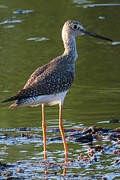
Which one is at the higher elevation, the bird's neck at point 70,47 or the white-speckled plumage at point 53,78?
the bird's neck at point 70,47

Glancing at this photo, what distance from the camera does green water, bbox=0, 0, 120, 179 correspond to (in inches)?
432

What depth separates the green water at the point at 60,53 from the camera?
36.0 feet

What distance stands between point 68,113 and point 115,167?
10.7ft

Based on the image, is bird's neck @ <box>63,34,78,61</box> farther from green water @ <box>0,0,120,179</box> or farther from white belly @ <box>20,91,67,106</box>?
green water @ <box>0,0,120,179</box>

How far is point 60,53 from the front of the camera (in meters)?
15.5

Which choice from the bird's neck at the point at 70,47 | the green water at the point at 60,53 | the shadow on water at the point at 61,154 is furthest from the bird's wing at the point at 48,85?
the green water at the point at 60,53

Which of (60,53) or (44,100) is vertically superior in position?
(60,53)

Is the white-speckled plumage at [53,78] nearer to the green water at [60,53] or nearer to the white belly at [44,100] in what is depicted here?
the white belly at [44,100]

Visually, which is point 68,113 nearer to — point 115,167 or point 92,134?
point 92,134

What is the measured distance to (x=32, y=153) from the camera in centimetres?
888

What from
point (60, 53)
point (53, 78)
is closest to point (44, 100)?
point (53, 78)

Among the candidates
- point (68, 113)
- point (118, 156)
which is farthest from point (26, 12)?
point (118, 156)

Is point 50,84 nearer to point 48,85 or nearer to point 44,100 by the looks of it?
point 48,85

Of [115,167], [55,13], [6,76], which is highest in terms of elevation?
[55,13]
